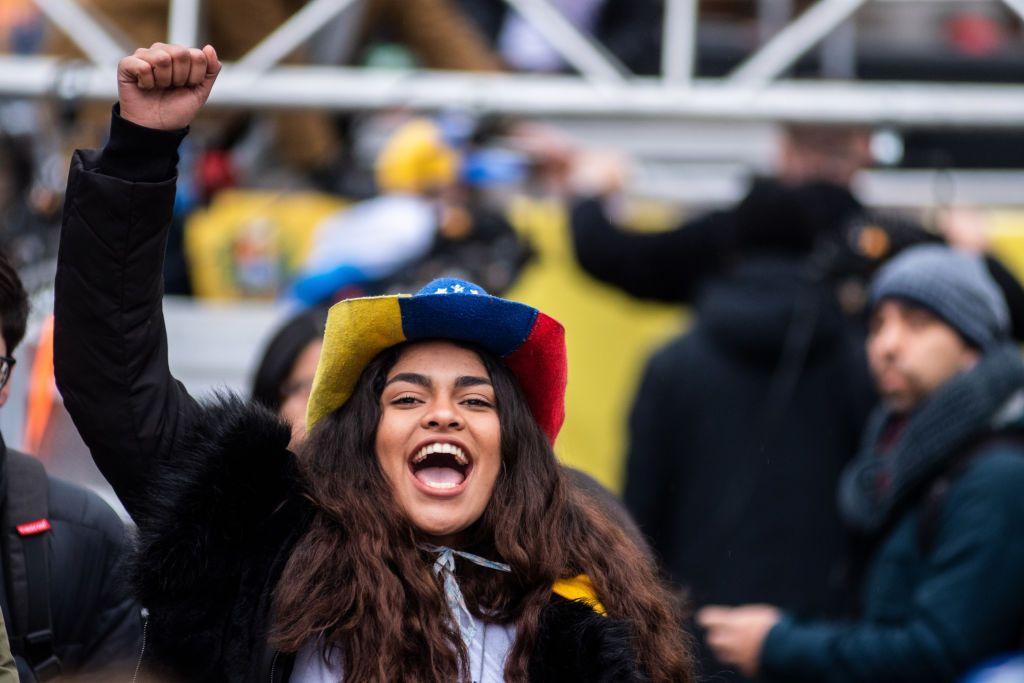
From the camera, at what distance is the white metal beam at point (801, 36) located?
A: 18.4 ft

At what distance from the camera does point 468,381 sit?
2.89 m

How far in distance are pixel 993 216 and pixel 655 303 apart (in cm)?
155

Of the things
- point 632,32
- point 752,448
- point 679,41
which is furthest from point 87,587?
point 632,32

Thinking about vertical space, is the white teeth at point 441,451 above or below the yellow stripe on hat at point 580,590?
above

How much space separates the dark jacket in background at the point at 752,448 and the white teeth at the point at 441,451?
1.90 meters

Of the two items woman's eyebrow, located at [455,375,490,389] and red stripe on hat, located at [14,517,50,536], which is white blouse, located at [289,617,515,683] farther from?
red stripe on hat, located at [14,517,50,536]

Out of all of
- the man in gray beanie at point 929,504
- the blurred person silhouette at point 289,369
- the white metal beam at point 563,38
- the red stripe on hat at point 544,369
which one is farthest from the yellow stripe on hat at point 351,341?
the white metal beam at point 563,38

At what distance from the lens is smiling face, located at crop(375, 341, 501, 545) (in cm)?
282

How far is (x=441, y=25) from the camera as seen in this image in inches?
289

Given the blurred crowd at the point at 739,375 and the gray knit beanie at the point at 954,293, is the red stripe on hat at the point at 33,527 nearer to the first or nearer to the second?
the blurred crowd at the point at 739,375

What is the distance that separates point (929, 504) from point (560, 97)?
2246 mm

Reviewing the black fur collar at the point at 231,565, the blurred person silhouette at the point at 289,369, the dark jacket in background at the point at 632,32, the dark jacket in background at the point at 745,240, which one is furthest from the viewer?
the dark jacket in background at the point at 632,32

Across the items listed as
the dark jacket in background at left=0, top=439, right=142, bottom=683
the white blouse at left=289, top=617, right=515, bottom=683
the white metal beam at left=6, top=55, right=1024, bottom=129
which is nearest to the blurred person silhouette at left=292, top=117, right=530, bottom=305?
the white metal beam at left=6, top=55, right=1024, bottom=129

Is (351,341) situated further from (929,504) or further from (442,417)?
(929,504)
